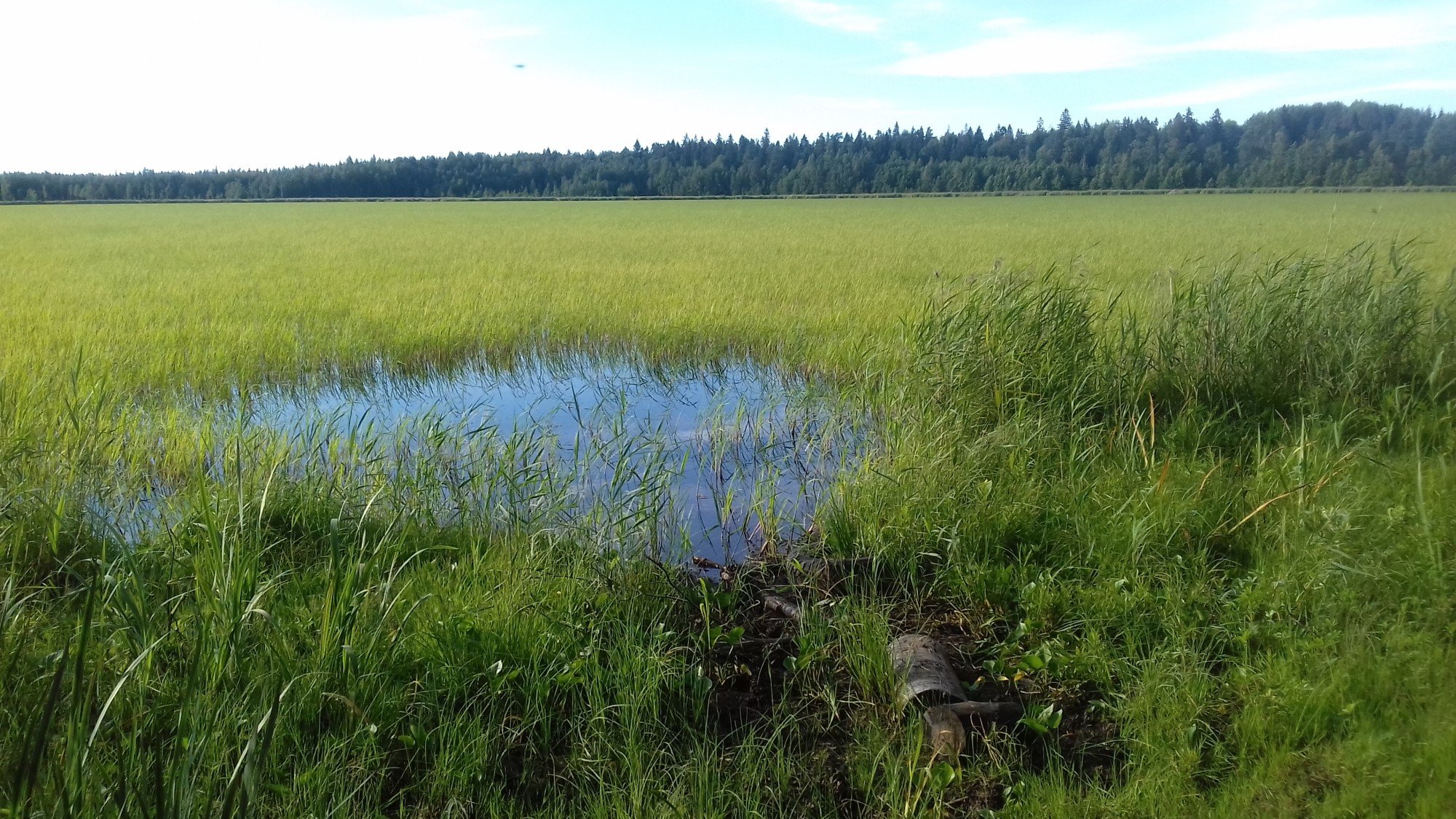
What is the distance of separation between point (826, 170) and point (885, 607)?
8287 cm

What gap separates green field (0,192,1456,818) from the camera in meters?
2.33

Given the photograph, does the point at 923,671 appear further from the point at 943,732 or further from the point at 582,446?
the point at 582,446

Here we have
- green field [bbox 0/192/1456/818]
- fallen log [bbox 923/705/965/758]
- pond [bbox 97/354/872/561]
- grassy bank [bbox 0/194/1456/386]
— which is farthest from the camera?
grassy bank [bbox 0/194/1456/386]

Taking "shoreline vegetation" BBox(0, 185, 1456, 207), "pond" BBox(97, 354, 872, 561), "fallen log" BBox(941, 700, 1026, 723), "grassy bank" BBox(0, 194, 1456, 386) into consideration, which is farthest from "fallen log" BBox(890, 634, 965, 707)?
"shoreline vegetation" BBox(0, 185, 1456, 207)

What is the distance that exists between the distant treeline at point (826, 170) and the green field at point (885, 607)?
35397 mm

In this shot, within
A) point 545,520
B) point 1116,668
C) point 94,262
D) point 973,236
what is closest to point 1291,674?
point 1116,668

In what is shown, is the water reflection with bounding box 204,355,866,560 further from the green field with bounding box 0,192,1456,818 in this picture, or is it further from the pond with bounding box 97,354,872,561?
the green field with bounding box 0,192,1456,818

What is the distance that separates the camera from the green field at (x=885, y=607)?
2.33 metres

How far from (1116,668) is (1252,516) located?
1350 millimetres

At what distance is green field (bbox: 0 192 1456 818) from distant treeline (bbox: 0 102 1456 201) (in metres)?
35.4

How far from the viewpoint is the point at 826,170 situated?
271 ft

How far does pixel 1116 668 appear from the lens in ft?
9.49

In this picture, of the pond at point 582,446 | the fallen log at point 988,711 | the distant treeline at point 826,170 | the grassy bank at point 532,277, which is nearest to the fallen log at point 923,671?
the fallen log at point 988,711

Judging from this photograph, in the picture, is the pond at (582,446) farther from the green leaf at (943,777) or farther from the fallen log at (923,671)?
the green leaf at (943,777)
